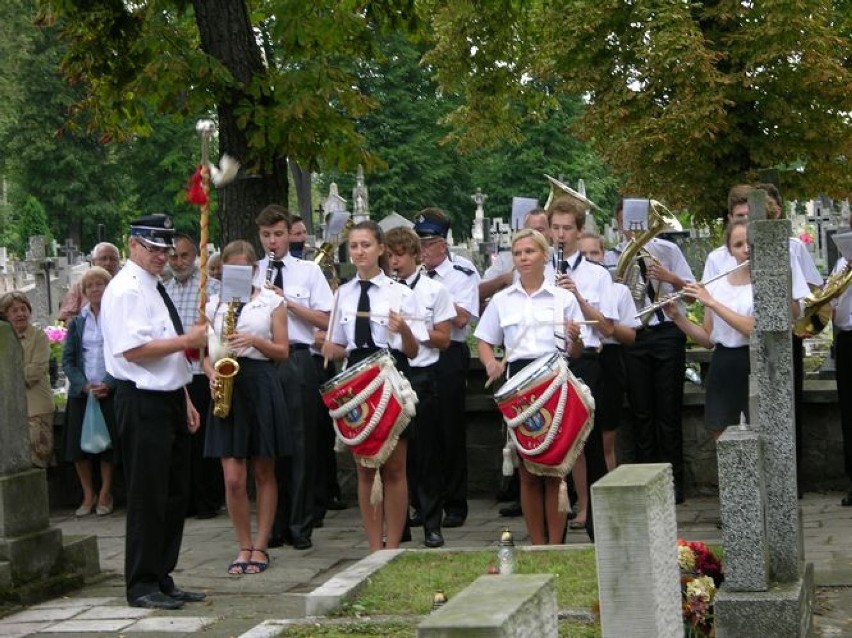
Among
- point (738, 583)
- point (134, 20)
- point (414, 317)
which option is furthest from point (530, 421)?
point (134, 20)

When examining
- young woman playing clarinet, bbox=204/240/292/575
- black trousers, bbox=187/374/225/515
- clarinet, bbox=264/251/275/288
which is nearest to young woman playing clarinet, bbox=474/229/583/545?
young woman playing clarinet, bbox=204/240/292/575

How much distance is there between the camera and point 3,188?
74938mm

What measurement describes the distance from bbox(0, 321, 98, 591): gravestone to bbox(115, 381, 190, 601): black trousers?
→ 2.50ft

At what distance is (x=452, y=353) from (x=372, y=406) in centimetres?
191

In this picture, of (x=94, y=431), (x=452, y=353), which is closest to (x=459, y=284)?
(x=452, y=353)

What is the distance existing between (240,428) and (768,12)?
50.5ft

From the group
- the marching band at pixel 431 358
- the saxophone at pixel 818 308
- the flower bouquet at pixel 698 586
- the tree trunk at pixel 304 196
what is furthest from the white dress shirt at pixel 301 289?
the tree trunk at pixel 304 196

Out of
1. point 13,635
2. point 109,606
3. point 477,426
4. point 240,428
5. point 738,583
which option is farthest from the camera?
point 477,426

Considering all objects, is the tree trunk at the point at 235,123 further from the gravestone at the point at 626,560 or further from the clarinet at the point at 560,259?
the gravestone at the point at 626,560

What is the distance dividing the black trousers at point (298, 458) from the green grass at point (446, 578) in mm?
2167

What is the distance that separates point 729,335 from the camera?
33.7 feet

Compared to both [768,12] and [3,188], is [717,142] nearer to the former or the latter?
[768,12]

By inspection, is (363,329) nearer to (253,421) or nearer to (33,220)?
(253,421)

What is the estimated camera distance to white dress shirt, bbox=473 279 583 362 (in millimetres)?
9805
